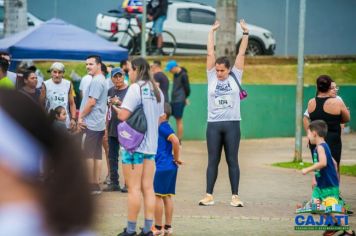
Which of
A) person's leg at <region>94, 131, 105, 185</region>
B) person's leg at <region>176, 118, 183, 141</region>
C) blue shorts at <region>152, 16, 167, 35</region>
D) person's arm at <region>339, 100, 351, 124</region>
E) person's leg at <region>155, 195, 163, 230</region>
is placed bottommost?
person's leg at <region>176, 118, 183, 141</region>

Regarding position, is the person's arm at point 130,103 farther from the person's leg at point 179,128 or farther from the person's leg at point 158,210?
the person's leg at point 179,128

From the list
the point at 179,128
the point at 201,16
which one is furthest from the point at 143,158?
the point at 201,16

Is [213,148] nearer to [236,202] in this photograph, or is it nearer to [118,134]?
[236,202]

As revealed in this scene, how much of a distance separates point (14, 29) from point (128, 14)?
4061mm

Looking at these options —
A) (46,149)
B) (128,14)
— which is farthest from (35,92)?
(128,14)

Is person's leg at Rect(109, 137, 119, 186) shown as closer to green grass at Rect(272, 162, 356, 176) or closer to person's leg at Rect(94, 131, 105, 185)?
person's leg at Rect(94, 131, 105, 185)

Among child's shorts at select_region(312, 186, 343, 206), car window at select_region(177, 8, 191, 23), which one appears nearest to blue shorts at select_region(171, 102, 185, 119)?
car window at select_region(177, 8, 191, 23)

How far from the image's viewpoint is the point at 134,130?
28.2 feet

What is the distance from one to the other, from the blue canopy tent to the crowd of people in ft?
4.60

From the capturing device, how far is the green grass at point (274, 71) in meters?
23.4

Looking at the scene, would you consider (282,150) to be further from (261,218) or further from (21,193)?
(21,193)

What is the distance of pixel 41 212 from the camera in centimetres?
172

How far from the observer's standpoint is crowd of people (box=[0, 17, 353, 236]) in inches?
68.1

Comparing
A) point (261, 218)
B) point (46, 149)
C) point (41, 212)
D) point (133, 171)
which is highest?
point (46, 149)
